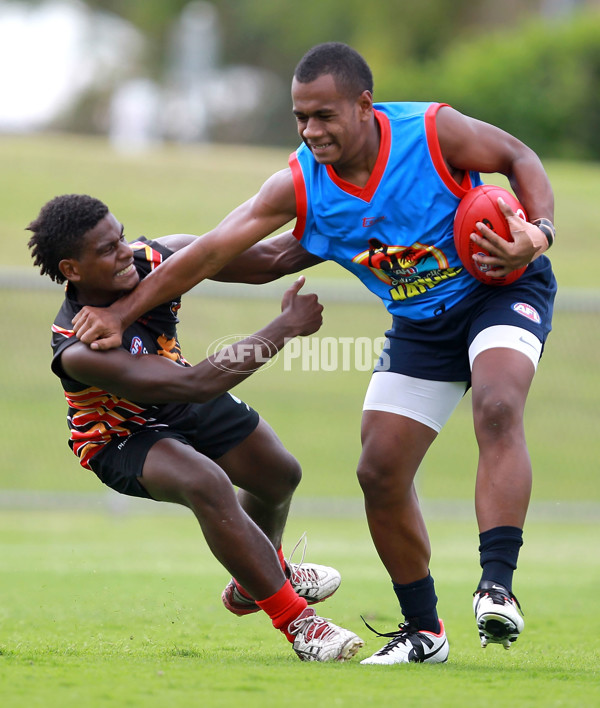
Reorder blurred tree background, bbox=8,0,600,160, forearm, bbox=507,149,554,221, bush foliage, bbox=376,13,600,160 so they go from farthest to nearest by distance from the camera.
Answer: blurred tree background, bbox=8,0,600,160 → bush foliage, bbox=376,13,600,160 → forearm, bbox=507,149,554,221

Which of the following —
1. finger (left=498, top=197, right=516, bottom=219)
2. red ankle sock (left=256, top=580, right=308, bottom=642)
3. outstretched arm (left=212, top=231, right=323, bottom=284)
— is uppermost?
finger (left=498, top=197, right=516, bottom=219)

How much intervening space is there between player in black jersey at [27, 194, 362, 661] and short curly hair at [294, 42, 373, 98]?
34.1 inches

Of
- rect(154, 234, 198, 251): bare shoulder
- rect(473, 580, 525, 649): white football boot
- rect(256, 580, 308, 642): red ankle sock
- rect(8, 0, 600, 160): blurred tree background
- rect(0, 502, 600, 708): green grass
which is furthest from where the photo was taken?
rect(8, 0, 600, 160): blurred tree background

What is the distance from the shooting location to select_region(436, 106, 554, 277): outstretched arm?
4.34 meters

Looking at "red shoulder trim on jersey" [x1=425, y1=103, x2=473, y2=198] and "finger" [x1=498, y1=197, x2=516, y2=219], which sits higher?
"red shoulder trim on jersey" [x1=425, y1=103, x2=473, y2=198]

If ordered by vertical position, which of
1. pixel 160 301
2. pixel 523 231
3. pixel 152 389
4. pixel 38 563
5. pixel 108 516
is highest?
pixel 523 231

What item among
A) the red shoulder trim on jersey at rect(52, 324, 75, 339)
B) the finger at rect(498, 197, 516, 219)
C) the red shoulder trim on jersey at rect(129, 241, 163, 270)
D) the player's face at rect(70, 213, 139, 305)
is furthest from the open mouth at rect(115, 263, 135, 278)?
the finger at rect(498, 197, 516, 219)

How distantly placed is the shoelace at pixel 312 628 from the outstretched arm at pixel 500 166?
1695mm

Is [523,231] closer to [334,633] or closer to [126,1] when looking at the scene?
[334,633]

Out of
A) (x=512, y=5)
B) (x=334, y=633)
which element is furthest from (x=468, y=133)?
(x=512, y=5)

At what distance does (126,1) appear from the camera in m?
47.1

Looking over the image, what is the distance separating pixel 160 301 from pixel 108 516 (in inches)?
282

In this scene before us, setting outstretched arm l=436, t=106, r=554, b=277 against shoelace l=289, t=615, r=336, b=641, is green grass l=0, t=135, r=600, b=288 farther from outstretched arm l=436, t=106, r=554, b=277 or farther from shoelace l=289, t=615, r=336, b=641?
shoelace l=289, t=615, r=336, b=641

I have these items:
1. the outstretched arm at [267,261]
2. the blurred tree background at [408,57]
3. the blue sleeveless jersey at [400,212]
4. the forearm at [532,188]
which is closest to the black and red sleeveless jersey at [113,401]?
the outstretched arm at [267,261]
